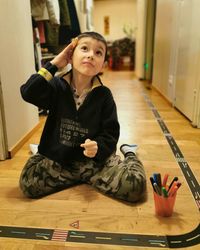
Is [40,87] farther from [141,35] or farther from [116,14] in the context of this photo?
[116,14]

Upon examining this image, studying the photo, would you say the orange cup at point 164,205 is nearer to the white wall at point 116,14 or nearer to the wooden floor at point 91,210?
the wooden floor at point 91,210

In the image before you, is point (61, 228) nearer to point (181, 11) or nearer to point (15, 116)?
point (15, 116)

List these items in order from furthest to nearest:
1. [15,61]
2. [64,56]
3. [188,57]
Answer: [188,57] < [15,61] < [64,56]

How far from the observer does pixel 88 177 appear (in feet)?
3.42

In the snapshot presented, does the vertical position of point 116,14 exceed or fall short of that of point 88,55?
it exceeds it

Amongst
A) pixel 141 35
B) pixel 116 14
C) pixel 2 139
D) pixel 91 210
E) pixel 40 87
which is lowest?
pixel 91 210

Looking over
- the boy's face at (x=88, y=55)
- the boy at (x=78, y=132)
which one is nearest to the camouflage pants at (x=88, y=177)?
the boy at (x=78, y=132)

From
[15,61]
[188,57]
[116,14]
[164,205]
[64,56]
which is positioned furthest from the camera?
[116,14]

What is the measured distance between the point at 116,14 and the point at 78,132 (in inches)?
238

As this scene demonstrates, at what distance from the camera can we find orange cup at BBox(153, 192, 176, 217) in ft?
2.74

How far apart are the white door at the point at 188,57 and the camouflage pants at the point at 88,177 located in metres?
1.03

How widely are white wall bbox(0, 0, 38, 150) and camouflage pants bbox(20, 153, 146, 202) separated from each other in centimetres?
40

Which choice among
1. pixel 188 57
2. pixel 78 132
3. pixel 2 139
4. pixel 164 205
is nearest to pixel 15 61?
pixel 2 139

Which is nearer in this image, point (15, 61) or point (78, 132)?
point (78, 132)
